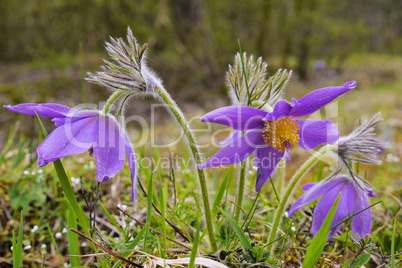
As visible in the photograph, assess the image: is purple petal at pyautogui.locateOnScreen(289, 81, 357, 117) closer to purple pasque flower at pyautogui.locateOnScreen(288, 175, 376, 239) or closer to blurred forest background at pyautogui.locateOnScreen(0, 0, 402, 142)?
purple pasque flower at pyautogui.locateOnScreen(288, 175, 376, 239)

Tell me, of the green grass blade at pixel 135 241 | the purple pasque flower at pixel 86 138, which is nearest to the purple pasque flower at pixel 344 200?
the green grass blade at pixel 135 241

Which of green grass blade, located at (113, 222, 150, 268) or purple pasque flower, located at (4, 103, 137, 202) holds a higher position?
purple pasque flower, located at (4, 103, 137, 202)

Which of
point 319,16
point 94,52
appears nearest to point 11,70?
point 94,52

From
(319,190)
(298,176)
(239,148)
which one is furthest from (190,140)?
(319,190)

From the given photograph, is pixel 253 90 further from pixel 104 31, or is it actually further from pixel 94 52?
pixel 94 52

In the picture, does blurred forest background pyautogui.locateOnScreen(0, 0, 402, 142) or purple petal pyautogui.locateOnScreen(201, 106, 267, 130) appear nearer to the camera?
purple petal pyautogui.locateOnScreen(201, 106, 267, 130)

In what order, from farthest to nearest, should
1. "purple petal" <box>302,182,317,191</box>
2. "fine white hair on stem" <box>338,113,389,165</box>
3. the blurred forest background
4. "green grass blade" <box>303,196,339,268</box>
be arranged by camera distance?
the blurred forest background
"purple petal" <box>302,182,317,191</box>
"fine white hair on stem" <box>338,113,389,165</box>
"green grass blade" <box>303,196,339,268</box>

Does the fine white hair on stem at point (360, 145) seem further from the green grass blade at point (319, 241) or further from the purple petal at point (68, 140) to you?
the purple petal at point (68, 140)

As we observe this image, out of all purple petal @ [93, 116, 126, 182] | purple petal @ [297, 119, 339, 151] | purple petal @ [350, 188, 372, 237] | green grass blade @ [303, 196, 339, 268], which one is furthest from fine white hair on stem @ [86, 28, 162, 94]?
purple petal @ [350, 188, 372, 237]
